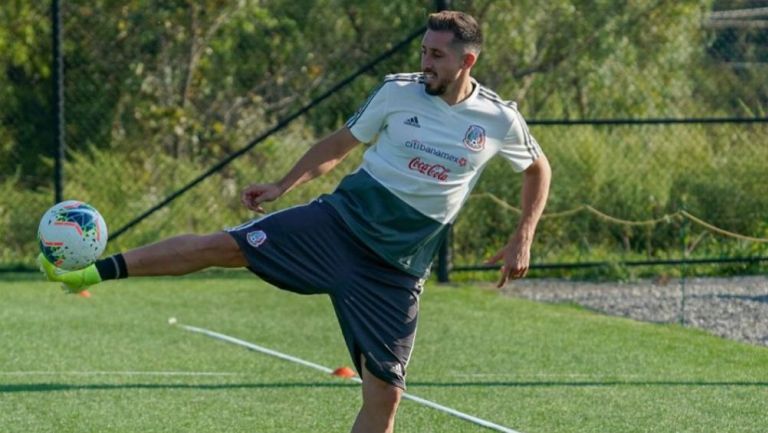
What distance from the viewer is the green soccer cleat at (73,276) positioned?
549 centimetres

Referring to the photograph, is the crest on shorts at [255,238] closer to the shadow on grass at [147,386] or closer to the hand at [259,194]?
the hand at [259,194]

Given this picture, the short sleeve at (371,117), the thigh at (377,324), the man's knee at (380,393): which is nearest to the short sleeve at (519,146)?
the short sleeve at (371,117)

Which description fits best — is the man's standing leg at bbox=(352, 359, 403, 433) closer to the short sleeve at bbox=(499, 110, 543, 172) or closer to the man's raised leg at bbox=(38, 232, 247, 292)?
the man's raised leg at bbox=(38, 232, 247, 292)

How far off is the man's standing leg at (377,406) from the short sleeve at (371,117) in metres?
0.93

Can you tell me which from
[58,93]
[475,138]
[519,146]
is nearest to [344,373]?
[519,146]

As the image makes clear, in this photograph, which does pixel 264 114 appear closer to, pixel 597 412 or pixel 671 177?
pixel 671 177

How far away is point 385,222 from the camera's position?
5898 millimetres

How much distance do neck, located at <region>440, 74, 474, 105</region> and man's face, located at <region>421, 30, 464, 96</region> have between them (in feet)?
0.15

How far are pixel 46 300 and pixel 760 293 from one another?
610 centimetres

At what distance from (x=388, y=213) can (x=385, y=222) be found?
41 millimetres

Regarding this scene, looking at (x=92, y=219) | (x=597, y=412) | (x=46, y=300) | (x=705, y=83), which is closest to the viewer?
(x=92, y=219)

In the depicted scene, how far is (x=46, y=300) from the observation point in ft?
40.2

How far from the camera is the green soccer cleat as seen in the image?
549cm

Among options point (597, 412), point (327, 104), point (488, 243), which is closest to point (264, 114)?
point (327, 104)
